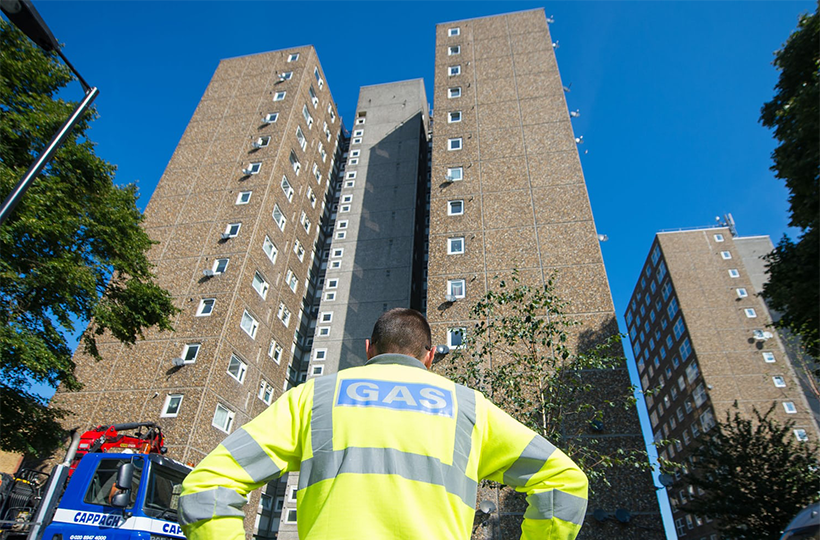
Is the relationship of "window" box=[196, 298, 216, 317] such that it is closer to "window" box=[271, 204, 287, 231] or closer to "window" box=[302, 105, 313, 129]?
"window" box=[271, 204, 287, 231]

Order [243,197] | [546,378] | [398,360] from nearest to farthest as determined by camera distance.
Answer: [398,360] < [546,378] < [243,197]

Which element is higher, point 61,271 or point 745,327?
point 745,327

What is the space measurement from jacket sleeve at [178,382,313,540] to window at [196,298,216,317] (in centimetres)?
2430

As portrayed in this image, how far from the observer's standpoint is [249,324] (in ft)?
86.4

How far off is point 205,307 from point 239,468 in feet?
81.9

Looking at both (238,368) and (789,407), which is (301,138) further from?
(789,407)

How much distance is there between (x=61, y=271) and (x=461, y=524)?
15916mm

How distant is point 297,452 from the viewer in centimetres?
201

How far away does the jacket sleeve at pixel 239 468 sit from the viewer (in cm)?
171

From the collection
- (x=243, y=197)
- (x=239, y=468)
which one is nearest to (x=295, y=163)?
(x=243, y=197)

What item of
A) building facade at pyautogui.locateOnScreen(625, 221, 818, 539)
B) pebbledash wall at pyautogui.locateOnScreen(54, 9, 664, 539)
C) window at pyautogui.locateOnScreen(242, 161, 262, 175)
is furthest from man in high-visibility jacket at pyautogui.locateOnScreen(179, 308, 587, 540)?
building facade at pyautogui.locateOnScreen(625, 221, 818, 539)

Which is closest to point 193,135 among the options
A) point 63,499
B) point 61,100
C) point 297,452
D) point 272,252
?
point 272,252

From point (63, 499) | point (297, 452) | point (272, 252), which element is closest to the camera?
point (297, 452)

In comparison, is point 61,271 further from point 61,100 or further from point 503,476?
point 503,476
